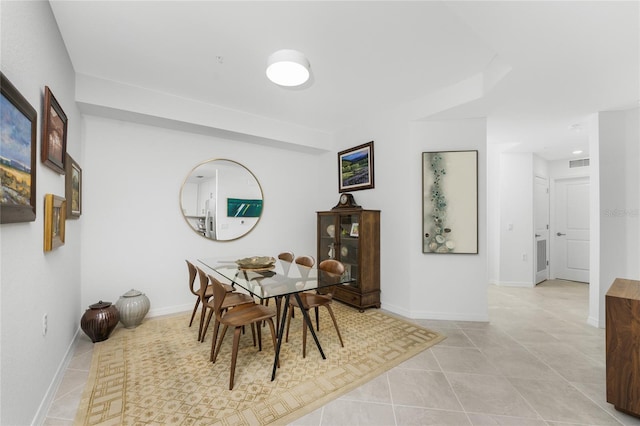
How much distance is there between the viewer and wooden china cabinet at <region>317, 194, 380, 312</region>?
3.54 metres

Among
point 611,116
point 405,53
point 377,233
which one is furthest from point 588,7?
point 377,233

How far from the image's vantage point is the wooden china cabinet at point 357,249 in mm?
3539

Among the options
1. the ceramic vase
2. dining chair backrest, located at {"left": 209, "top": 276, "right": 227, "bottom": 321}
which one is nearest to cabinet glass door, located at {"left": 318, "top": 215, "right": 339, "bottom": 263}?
dining chair backrest, located at {"left": 209, "top": 276, "right": 227, "bottom": 321}

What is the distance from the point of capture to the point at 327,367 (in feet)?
7.14

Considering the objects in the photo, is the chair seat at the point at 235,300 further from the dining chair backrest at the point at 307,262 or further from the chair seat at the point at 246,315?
the dining chair backrest at the point at 307,262

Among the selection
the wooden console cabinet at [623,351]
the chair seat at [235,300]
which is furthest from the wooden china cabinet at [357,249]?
the wooden console cabinet at [623,351]

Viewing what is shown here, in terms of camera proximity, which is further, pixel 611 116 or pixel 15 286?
pixel 611 116

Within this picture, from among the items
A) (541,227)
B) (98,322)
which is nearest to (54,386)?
(98,322)

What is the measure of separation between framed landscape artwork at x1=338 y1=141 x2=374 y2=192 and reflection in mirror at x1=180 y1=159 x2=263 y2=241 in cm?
133

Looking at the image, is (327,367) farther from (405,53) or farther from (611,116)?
(611,116)

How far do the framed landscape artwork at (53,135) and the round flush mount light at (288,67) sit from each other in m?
1.43

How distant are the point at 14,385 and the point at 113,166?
7.94 feet

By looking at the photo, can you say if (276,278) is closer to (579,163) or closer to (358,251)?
(358,251)

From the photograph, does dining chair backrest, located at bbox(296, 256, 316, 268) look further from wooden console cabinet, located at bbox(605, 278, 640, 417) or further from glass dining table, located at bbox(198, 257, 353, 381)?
wooden console cabinet, located at bbox(605, 278, 640, 417)
